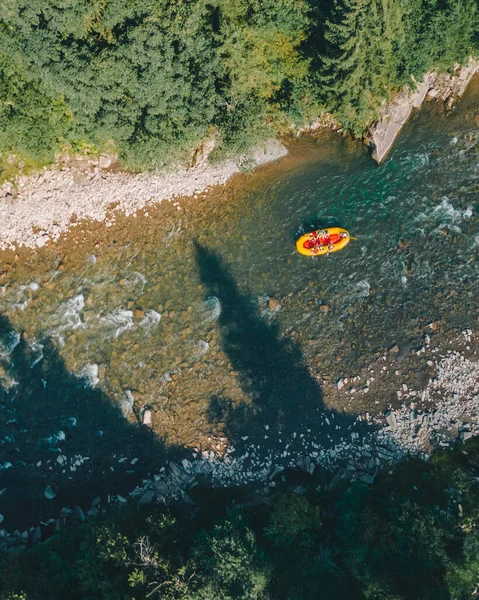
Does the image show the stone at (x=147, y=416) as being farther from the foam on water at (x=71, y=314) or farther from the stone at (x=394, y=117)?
the stone at (x=394, y=117)

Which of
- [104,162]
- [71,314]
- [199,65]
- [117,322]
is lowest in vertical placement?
[117,322]

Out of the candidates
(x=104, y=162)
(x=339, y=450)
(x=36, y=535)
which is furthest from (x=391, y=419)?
(x=104, y=162)

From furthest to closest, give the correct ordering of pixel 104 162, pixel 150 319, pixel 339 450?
pixel 104 162 → pixel 150 319 → pixel 339 450

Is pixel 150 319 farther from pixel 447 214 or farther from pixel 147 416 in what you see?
pixel 447 214

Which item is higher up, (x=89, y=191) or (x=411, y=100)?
(x=89, y=191)

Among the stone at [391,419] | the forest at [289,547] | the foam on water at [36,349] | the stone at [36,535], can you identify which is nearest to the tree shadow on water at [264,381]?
the stone at [391,419]

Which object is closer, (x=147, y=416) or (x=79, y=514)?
(x=147, y=416)
